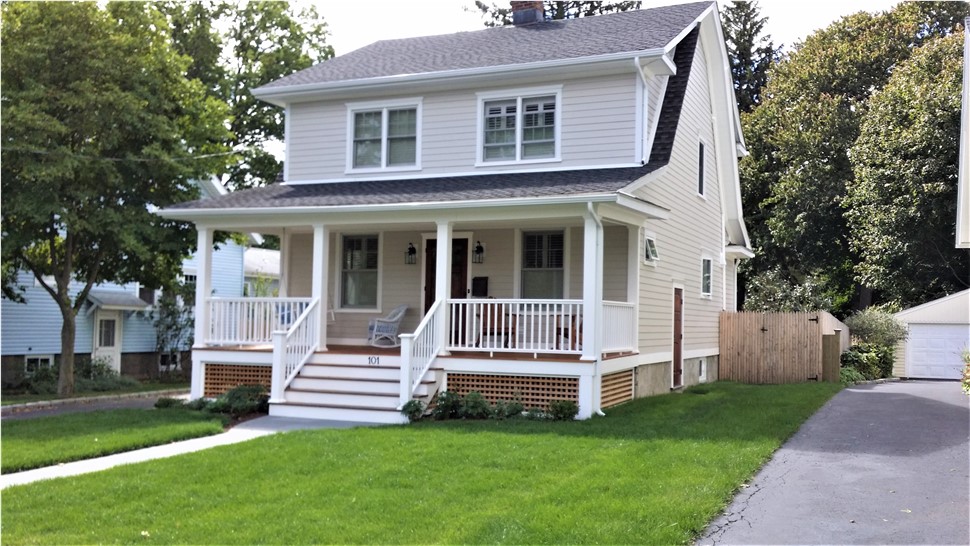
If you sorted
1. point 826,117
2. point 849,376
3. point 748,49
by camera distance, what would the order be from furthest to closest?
1. point 748,49
2. point 826,117
3. point 849,376

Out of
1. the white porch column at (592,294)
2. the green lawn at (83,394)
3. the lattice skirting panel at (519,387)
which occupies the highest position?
the white porch column at (592,294)

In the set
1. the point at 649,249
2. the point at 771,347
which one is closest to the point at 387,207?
the point at 649,249

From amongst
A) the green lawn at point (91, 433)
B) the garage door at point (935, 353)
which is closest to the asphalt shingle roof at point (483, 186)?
the green lawn at point (91, 433)

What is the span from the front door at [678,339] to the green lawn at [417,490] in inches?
252

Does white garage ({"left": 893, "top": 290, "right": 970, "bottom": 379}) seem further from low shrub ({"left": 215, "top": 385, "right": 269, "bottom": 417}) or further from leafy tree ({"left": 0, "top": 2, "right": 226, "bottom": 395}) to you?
leafy tree ({"left": 0, "top": 2, "right": 226, "bottom": 395})

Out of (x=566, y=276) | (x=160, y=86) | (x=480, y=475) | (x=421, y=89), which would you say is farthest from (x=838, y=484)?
(x=160, y=86)

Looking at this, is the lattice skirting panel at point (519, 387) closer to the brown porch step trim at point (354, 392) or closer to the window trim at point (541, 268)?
the brown porch step trim at point (354, 392)

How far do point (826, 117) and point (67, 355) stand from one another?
25275mm

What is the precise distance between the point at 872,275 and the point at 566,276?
1747 cm

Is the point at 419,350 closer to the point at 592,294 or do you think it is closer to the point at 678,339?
the point at 592,294

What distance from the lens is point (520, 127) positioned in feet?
49.8

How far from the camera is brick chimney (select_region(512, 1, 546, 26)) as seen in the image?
18.5 metres

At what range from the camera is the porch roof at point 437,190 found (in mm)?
12914

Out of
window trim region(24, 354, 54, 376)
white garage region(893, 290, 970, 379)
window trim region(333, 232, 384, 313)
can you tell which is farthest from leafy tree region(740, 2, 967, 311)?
window trim region(24, 354, 54, 376)
